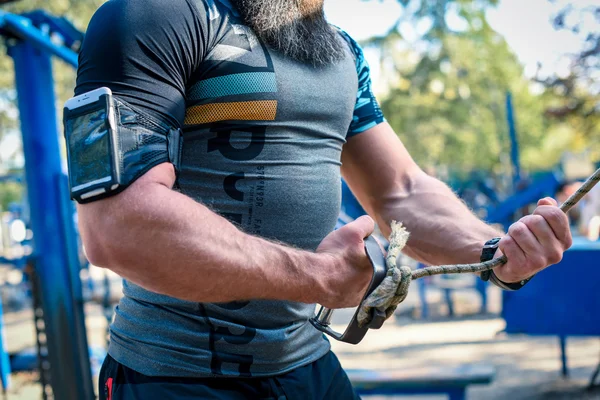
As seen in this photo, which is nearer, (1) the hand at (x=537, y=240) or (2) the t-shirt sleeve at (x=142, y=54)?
(2) the t-shirt sleeve at (x=142, y=54)

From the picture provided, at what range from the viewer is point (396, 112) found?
27828 millimetres

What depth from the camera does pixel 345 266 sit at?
1252 millimetres

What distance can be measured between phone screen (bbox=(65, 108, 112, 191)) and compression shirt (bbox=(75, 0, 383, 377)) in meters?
0.07

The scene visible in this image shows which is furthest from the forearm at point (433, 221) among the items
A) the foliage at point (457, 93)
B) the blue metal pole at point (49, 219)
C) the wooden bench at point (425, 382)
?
the foliage at point (457, 93)

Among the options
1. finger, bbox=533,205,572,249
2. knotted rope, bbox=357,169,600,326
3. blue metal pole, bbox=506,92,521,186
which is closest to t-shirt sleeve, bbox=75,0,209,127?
knotted rope, bbox=357,169,600,326

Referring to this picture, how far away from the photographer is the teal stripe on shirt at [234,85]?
1.35 metres

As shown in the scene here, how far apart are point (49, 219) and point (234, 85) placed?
2606 mm

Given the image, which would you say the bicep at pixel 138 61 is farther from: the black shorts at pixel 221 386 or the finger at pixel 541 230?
the finger at pixel 541 230

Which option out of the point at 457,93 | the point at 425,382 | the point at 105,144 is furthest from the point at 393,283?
the point at 457,93

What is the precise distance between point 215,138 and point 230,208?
0.17m

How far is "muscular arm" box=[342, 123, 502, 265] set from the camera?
1.79 meters

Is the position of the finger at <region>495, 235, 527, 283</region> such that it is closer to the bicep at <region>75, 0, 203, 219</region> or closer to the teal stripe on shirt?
the teal stripe on shirt

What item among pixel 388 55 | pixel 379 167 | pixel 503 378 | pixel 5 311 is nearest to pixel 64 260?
pixel 379 167

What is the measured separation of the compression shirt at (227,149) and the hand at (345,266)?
12 cm
